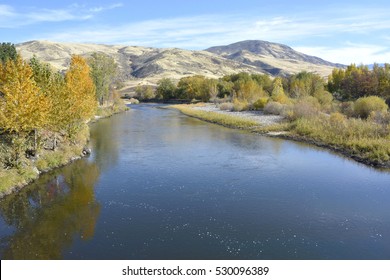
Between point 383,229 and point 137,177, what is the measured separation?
57.0 feet

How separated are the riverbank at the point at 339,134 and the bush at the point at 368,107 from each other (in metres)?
6.07

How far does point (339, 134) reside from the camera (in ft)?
141

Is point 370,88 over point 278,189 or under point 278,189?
over

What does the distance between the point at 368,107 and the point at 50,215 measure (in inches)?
1898

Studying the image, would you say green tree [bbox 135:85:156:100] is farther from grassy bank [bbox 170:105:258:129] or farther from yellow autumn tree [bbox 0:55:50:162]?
yellow autumn tree [bbox 0:55:50:162]

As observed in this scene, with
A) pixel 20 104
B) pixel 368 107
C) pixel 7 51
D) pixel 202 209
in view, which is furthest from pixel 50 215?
pixel 7 51

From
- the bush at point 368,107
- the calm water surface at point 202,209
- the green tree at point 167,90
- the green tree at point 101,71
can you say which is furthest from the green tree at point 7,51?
the bush at point 368,107

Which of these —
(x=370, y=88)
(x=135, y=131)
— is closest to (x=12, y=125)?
(x=135, y=131)

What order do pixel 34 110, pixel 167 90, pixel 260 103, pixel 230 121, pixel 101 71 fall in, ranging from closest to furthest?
pixel 34 110 < pixel 230 121 < pixel 260 103 < pixel 101 71 < pixel 167 90

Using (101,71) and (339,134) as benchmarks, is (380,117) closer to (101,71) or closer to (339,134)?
(339,134)

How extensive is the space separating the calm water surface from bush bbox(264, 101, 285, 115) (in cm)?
3483

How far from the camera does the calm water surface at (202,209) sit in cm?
1658
